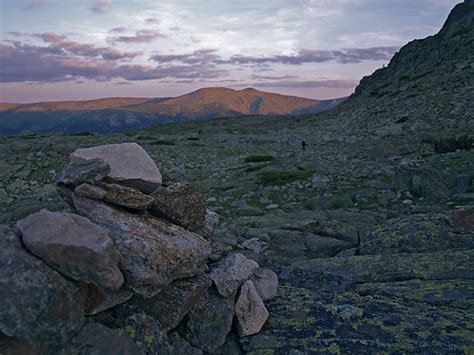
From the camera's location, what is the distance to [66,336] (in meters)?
→ 4.98

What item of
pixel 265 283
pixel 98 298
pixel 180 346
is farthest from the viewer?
pixel 265 283

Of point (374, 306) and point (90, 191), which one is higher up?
point (90, 191)

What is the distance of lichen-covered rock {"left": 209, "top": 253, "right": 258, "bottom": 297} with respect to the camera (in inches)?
268

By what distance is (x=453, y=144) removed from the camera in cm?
2834

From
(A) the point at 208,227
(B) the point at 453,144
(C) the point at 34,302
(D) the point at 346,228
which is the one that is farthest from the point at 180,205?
(B) the point at 453,144

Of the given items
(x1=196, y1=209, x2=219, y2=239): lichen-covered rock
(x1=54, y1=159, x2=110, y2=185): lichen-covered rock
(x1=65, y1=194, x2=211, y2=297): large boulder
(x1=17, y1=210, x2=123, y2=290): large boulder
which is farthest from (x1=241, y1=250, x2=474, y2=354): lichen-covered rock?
(x1=54, y1=159, x2=110, y2=185): lichen-covered rock

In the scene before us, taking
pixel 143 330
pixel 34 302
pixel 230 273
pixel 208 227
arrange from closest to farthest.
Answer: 1. pixel 34 302
2. pixel 143 330
3. pixel 230 273
4. pixel 208 227

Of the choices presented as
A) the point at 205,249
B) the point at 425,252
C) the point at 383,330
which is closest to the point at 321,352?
the point at 383,330

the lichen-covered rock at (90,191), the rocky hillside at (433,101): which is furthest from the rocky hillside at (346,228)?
the rocky hillside at (433,101)

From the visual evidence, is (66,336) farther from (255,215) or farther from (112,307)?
(255,215)

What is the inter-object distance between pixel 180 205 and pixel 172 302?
1.78 meters

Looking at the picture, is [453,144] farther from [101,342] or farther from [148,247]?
[101,342]

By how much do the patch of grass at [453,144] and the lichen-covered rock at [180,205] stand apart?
2448cm

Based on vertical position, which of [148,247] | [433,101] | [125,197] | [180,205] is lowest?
[148,247]
